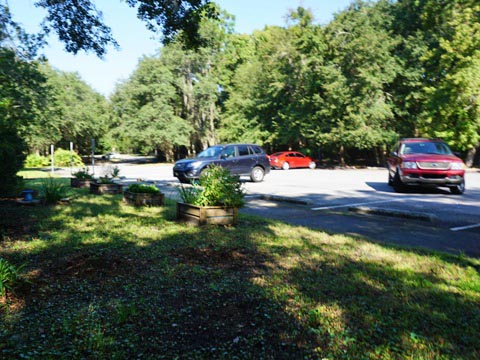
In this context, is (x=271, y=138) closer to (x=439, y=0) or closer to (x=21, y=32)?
(x=439, y=0)

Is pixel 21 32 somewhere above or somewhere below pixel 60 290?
above

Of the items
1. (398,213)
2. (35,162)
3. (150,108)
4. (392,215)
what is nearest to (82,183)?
(392,215)

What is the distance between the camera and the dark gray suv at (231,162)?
675 inches

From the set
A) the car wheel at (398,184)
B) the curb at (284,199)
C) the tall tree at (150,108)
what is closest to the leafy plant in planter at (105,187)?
the curb at (284,199)

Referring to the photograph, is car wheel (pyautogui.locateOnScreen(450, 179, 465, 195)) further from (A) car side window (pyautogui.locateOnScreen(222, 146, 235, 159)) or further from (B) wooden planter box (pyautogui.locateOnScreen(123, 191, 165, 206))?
(B) wooden planter box (pyautogui.locateOnScreen(123, 191, 165, 206))

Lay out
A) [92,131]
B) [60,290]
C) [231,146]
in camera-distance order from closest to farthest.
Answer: [60,290]
[231,146]
[92,131]

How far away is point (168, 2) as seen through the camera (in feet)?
30.6

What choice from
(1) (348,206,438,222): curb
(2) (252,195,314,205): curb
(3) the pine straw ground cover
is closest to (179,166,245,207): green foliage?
(3) the pine straw ground cover

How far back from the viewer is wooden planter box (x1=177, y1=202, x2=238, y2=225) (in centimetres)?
682

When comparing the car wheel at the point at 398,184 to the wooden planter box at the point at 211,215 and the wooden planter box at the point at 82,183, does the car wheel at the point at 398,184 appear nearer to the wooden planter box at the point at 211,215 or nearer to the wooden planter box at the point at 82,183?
the wooden planter box at the point at 211,215

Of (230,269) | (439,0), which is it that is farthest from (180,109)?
(230,269)

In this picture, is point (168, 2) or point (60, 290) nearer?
point (60, 290)

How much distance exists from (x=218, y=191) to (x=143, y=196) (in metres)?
3.27

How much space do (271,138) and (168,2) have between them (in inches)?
1248
